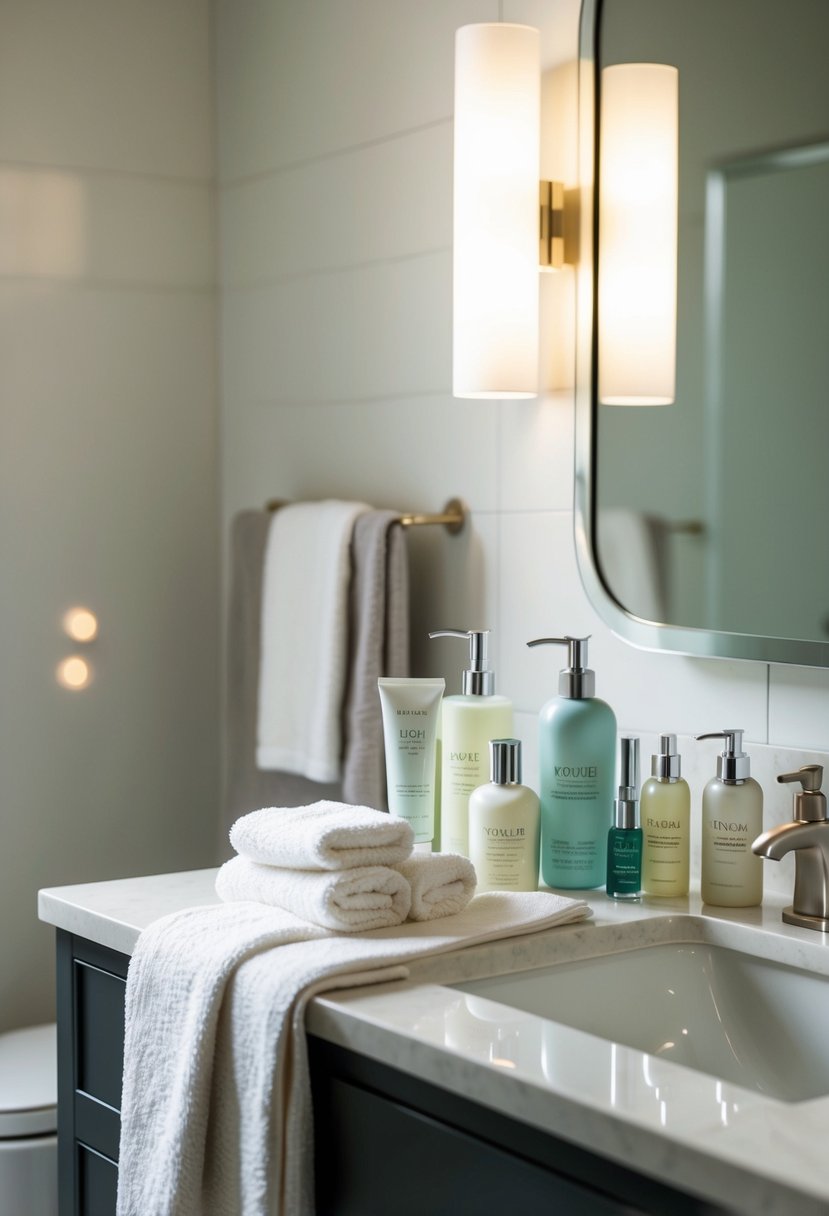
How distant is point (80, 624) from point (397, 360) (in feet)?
2.16

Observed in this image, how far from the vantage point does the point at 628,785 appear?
1321 millimetres

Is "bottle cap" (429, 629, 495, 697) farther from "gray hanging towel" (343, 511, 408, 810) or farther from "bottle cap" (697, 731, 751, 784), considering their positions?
"gray hanging towel" (343, 511, 408, 810)

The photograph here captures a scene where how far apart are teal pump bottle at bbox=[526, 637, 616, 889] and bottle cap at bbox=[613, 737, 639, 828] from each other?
0.12 feet

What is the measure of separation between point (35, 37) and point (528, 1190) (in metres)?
1.79

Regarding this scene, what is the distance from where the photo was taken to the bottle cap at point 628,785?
1314mm

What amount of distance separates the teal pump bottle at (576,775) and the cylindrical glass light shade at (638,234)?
0.32m

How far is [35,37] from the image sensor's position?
2072mm

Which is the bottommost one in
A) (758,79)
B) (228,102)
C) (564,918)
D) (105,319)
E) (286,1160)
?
(286,1160)

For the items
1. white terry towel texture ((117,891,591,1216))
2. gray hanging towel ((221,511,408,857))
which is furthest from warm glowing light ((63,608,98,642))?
white terry towel texture ((117,891,591,1216))

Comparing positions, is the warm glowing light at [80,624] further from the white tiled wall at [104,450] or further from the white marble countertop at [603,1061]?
the white marble countertop at [603,1061]

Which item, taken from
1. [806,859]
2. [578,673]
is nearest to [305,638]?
[578,673]

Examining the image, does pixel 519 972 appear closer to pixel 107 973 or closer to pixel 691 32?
pixel 107 973

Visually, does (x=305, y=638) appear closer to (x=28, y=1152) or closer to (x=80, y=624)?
(x=80, y=624)

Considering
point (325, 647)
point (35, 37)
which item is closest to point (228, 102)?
point (35, 37)
